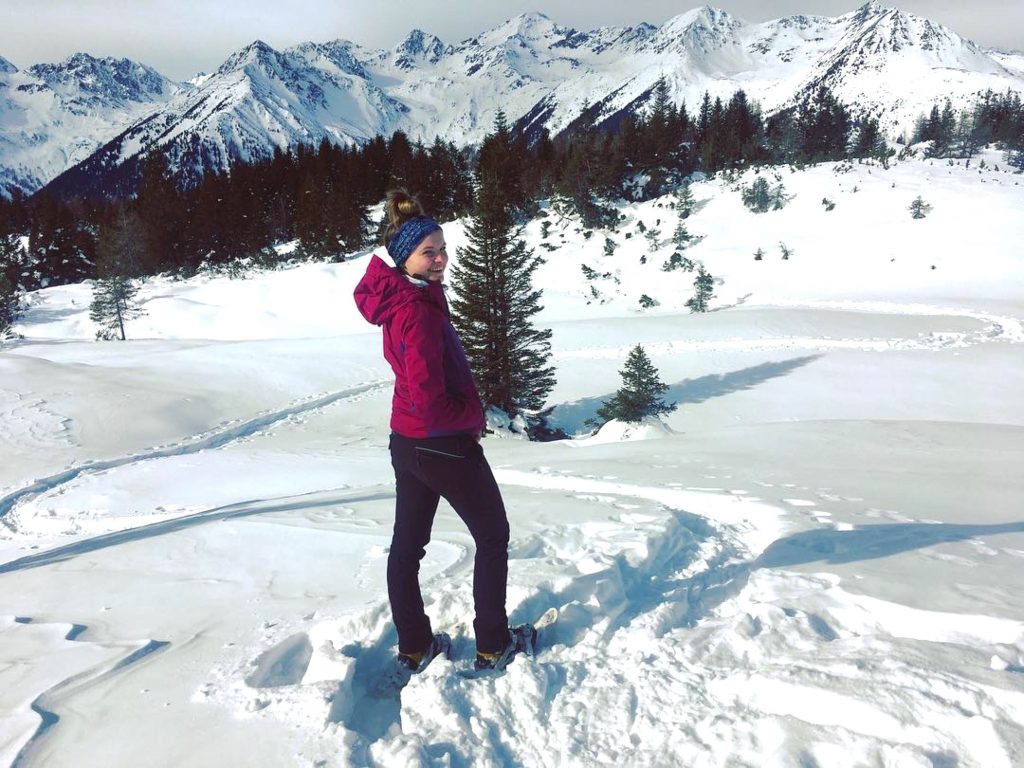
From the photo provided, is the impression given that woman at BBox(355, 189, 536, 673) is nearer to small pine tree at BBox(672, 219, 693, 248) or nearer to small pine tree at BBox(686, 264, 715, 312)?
small pine tree at BBox(686, 264, 715, 312)

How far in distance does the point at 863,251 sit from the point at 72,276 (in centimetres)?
6849

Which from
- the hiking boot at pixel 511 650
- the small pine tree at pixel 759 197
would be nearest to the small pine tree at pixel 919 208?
the small pine tree at pixel 759 197

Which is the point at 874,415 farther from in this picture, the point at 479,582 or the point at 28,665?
the point at 28,665

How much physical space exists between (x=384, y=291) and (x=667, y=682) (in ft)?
6.85

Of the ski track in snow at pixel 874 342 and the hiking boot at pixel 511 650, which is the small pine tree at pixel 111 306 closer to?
the ski track in snow at pixel 874 342

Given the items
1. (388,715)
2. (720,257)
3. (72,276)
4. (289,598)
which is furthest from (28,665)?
(72,276)

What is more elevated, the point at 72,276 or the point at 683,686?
the point at 72,276

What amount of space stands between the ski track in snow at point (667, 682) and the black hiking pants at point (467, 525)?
A: 0.25m

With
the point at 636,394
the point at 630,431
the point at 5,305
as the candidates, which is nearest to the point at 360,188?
the point at 5,305

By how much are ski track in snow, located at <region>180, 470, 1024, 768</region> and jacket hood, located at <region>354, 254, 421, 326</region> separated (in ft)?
5.14

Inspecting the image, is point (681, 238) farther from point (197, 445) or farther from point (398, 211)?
point (398, 211)

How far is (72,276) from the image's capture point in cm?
5806

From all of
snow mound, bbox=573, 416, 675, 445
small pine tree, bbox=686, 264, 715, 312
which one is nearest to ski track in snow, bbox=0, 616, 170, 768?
snow mound, bbox=573, 416, 675, 445

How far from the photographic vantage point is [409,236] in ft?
8.63
